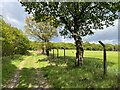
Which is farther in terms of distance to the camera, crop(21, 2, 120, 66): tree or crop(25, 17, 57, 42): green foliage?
crop(25, 17, 57, 42): green foliage

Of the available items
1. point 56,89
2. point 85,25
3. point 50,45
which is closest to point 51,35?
point 50,45

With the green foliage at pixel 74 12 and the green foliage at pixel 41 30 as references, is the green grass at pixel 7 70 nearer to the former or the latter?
the green foliage at pixel 74 12

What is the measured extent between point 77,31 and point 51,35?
34.5m

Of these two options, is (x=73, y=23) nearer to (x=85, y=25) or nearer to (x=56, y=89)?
(x=85, y=25)

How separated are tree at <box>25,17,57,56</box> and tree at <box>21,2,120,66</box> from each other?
3254cm

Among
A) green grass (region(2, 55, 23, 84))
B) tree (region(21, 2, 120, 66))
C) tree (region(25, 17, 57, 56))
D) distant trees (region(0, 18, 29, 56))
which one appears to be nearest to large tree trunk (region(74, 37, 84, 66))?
tree (region(21, 2, 120, 66))

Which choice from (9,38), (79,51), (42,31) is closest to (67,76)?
(79,51)

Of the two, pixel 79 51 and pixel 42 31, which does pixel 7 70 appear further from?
pixel 42 31

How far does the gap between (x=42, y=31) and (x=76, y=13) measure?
3780 cm

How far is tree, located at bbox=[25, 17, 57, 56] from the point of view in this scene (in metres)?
59.9

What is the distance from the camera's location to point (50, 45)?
59.9 m

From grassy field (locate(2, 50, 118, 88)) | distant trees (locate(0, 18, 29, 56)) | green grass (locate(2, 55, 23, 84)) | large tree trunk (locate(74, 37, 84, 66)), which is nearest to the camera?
grassy field (locate(2, 50, 118, 88))

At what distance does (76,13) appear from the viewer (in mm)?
24562

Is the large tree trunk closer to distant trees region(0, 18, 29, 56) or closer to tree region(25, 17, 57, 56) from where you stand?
distant trees region(0, 18, 29, 56)
